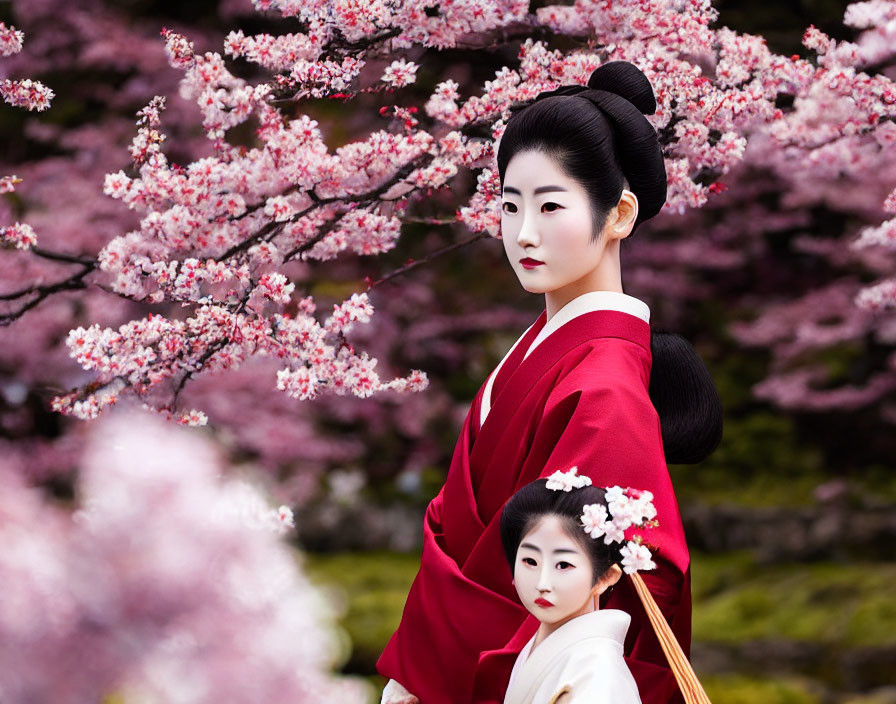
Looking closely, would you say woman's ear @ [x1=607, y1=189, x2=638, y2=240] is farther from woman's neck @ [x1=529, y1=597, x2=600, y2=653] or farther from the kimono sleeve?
woman's neck @ [x1=529, y1=597, x2=600, y2=653]

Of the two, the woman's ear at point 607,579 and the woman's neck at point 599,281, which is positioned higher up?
the woman's neck at point 599,281

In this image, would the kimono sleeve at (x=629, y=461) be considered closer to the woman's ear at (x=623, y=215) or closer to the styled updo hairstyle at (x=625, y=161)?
the styled updo hairstyle at (x=625, y=161)

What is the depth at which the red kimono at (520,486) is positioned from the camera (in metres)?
2.00

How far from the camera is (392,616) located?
19.7 ft

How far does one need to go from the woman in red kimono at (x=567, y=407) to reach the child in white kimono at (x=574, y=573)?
0.12 metres

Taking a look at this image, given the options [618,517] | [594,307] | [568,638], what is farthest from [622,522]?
[594,307]

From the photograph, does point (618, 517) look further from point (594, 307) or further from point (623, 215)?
point (623, 215)

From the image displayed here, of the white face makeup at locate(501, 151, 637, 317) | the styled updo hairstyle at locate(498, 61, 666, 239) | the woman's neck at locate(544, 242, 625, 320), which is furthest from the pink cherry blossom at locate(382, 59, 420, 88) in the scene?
the woman's neck at locate(544, 242, 625, 320)

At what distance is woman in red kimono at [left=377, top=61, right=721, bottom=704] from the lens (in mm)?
2020

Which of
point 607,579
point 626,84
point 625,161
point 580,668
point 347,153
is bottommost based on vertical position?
point 580,668

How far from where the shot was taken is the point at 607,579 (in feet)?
6.16

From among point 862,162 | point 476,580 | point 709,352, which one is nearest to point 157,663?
point 476,580

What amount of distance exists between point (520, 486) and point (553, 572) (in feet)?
1.07

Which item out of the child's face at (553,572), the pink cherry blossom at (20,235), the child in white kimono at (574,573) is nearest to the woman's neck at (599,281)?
the child in white kimono at (574,573)
